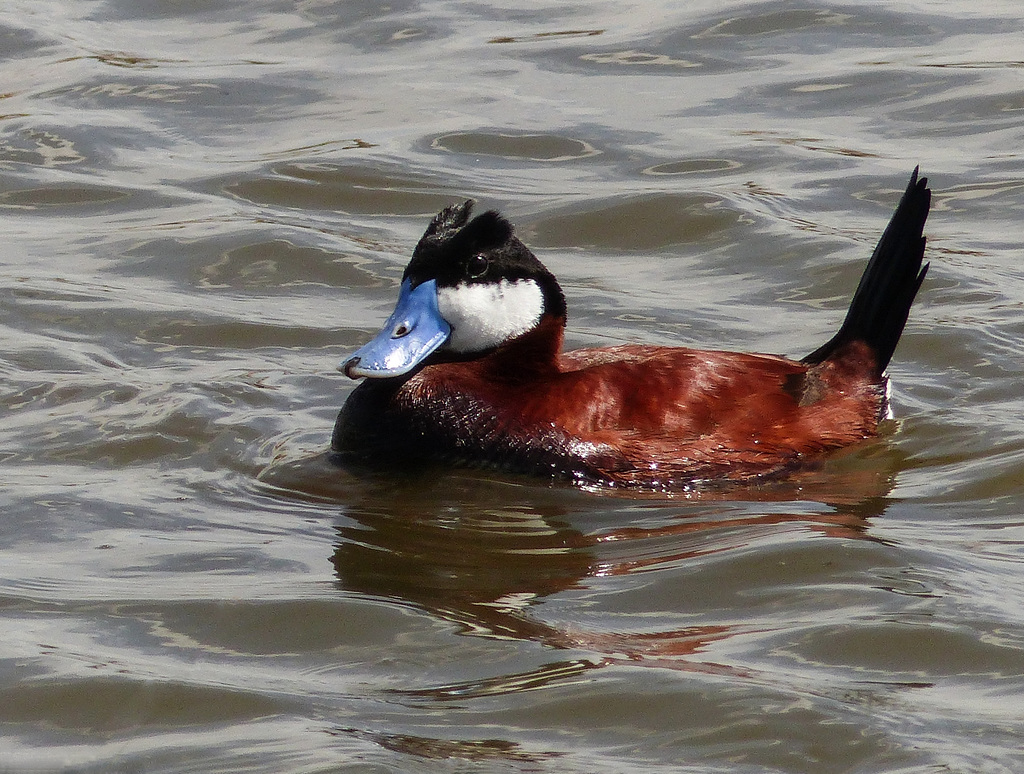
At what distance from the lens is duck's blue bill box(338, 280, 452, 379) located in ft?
19.4

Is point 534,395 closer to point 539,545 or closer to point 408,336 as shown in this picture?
point 408,336

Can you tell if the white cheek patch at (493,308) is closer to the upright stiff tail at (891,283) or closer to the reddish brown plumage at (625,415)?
the reddish brown plumage at (625,415)

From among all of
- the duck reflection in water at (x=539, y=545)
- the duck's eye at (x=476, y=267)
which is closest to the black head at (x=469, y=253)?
the duck's eye at (x=476, y=267)

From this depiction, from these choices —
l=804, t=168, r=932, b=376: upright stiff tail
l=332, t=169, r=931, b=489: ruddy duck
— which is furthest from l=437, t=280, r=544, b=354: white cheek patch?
l=804, t=168, r=932, b=376: upright stiff tail

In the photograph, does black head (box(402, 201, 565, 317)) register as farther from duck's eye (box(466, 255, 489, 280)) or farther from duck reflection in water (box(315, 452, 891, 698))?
duck reflection in water (box(315, 452, 891, 698))

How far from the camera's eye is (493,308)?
6098 millimetres

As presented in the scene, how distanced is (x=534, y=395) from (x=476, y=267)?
0.49m

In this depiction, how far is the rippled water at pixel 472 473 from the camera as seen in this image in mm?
4078

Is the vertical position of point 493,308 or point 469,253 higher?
point 469,253

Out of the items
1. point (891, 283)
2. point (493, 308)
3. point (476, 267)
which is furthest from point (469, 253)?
point (891, 283)

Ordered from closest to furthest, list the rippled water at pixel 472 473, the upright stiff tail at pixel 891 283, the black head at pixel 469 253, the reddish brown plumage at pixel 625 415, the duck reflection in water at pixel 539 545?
the rippled water at pixel 472 473 → the duck reflection in water at pixel 539 545 → the reddish brown plumage at pixel 625 415 → the black head at pixel 469 253 → the upright stiff tail at pixel 891 283

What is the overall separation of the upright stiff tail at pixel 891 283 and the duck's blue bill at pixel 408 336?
154 centimetres

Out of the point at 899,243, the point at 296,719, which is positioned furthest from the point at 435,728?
the point at 899,243

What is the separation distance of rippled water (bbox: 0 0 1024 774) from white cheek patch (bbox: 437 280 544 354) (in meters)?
0.61
